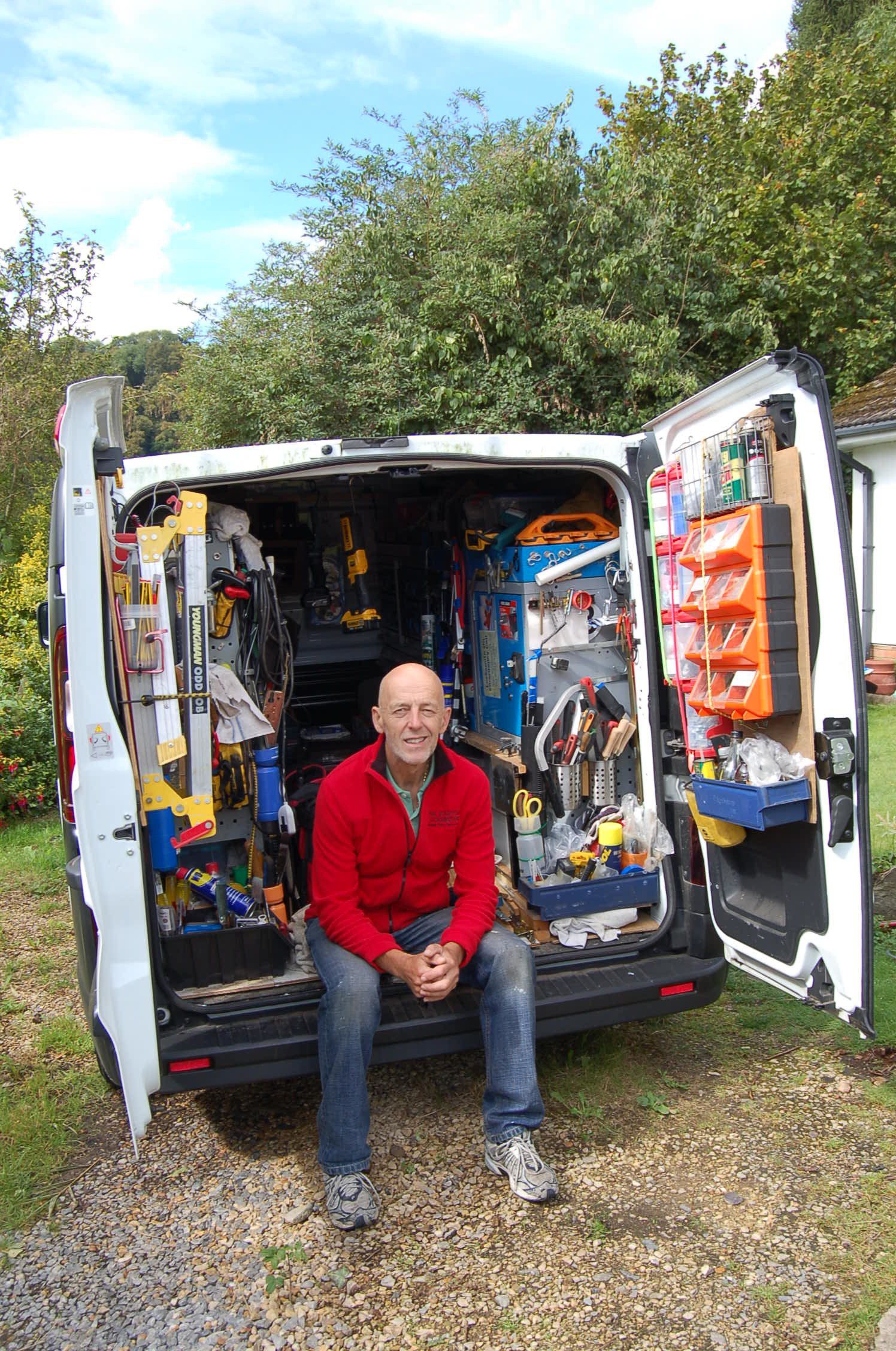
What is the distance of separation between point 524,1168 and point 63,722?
1804 millimetres

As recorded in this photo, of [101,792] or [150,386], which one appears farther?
[150,386]

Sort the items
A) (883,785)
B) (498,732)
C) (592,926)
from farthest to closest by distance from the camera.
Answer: (883,785) < (498,732) < (592,926)

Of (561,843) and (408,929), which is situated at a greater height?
(561,843)

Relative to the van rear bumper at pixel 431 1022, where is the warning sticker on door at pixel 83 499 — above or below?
above

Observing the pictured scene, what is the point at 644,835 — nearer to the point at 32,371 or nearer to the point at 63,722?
the point at 63,722

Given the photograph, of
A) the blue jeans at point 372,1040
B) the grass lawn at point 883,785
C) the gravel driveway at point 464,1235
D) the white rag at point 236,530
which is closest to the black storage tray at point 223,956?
the blue jeans at point 372,1040

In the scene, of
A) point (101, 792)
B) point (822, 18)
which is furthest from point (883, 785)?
point (822, 18)

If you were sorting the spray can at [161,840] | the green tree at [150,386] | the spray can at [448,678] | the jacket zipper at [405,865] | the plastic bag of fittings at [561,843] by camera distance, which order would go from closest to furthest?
the spray can at [161,840] → the jacket zipper at [405,865] → the plastic bag of fittings at [561,843] → the spray can at [448,678] → the green tree at [150,386]

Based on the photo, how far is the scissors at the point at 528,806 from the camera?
12.4 ft

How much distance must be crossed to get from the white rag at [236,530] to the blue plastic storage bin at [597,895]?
1.68 m

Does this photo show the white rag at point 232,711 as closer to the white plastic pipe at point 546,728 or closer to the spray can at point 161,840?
the spray can at point 161,840

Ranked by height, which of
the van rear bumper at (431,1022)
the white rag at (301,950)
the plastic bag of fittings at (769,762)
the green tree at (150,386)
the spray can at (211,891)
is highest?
the green tree at (150,386)

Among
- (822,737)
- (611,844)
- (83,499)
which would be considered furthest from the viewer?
(611,844)

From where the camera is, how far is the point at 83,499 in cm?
242
